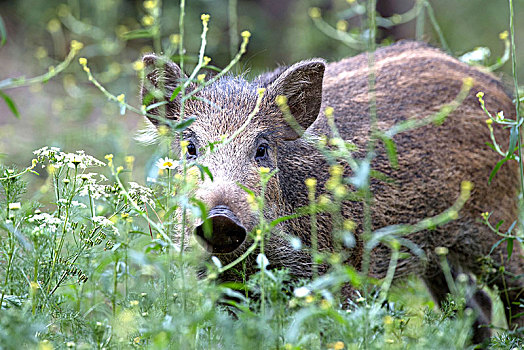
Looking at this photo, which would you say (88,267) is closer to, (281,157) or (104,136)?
(281,157)

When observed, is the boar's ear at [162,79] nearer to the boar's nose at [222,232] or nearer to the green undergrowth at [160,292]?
the green undergrowth at [160,292]

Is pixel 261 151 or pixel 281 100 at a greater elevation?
pixel 261 151

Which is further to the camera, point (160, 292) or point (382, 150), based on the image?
point (382, 150)

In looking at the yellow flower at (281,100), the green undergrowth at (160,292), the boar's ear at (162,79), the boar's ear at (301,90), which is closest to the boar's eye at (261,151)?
the boar's ear at (301,90)

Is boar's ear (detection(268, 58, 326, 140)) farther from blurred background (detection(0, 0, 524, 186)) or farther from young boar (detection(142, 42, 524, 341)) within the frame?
blurred background (detection(0, 0, 524, 186))

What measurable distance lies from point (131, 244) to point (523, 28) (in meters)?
12.5

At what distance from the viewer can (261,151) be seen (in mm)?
4781

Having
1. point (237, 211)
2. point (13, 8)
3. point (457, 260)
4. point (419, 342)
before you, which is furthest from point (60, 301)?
point (13, 8)

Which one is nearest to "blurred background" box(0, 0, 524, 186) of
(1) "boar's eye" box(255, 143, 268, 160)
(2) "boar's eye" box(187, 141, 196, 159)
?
(2) "boar's eye" box(187, 141, 196, 159)

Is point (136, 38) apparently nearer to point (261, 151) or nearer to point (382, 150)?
point (382, 150)

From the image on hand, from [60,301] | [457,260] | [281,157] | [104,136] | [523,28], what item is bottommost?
[60,301]

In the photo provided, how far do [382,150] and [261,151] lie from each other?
3.64ft

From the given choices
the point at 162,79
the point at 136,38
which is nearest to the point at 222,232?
the point at 162,79

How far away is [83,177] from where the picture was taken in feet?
12.3
